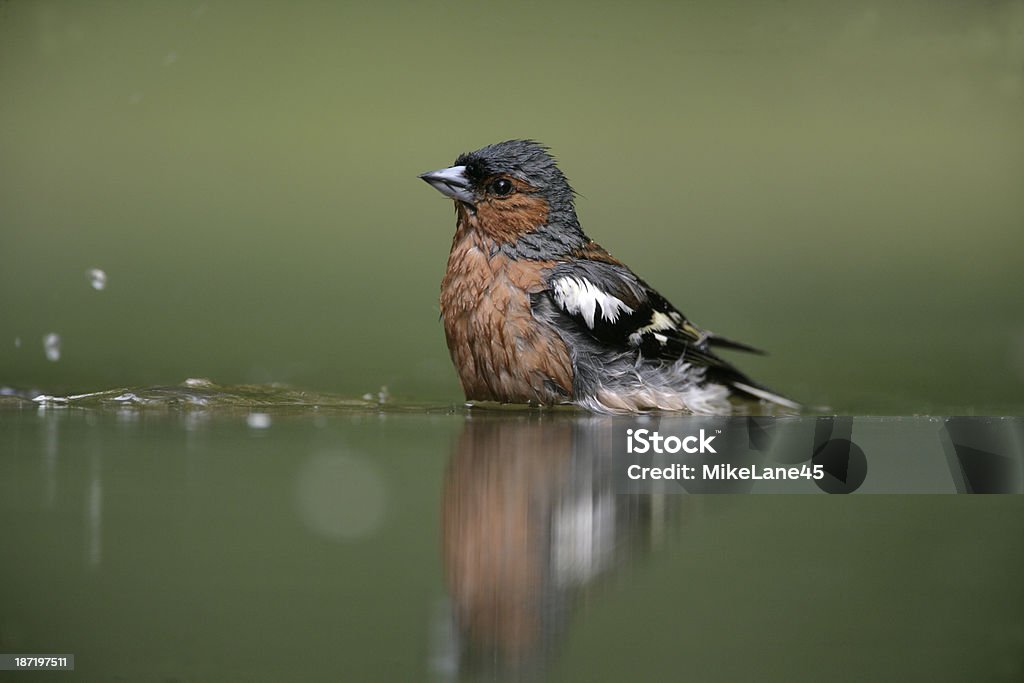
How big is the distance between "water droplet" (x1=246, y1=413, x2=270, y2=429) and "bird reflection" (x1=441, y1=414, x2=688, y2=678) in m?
1.21

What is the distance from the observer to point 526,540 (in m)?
3.17

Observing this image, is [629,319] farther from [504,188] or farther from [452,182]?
[452,182]

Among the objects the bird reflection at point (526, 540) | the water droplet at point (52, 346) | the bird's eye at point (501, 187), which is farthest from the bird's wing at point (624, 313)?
the water droplet at point (52, 346)

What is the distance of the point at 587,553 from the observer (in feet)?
10.2

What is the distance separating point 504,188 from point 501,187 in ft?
0.06

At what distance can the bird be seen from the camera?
5770mm

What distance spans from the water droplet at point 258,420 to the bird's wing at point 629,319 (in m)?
1.65

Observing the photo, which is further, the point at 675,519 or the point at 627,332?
the point at 627,332

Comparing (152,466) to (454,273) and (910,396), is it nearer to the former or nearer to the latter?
(454,273)

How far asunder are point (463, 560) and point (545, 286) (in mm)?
2970

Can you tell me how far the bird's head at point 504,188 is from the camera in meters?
6.05

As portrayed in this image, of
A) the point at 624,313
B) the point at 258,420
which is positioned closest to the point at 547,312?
the point at 624,313

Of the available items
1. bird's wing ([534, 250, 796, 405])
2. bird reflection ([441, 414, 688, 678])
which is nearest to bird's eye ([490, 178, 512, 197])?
bird's wing ([534, 250, 796, 405])

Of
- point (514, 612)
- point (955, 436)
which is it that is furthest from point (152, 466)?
point (955, 436)
